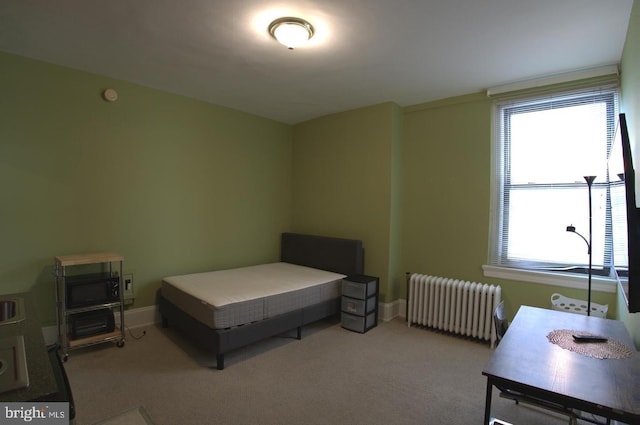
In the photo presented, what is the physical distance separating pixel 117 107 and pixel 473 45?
3408 millimetres

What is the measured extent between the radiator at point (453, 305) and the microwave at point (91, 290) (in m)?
3.09

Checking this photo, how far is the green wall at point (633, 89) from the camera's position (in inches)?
72.0

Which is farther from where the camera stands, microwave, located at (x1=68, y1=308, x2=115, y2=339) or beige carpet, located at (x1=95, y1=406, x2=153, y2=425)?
microwave, located at (x1=68, y1=308, x2=115, y2=339)

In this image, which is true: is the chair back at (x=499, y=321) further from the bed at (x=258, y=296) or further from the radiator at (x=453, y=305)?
the bed at (x=258, y=296)

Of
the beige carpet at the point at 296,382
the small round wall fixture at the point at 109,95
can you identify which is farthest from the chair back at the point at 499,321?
the small round wall fixture at the point at 109,95

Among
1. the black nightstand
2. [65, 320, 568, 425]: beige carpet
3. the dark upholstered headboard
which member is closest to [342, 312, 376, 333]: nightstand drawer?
the black nightstand

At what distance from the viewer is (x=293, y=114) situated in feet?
14.6

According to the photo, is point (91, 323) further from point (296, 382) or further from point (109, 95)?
point (109, 95)

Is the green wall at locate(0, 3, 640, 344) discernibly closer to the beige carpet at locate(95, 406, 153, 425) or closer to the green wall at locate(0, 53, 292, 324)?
the green wall at locate(0, 53, 292, 324)

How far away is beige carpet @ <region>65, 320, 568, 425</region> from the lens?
209cm

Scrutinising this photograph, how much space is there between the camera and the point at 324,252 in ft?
13.6

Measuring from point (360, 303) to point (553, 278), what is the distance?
1890 millimetres

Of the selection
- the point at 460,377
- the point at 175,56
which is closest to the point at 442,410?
the point at 460,377

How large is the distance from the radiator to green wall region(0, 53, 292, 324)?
7.16ft
